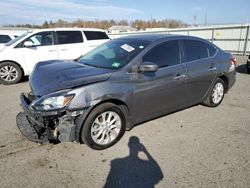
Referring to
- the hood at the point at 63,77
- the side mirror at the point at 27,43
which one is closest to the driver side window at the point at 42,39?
the side mirror at the point at 27,43

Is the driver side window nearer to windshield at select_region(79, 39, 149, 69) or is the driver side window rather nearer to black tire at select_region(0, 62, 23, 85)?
black tire at select_region(0, 62, 23, 85)

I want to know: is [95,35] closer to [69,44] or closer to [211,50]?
[69,44]

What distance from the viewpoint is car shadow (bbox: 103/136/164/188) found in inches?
105

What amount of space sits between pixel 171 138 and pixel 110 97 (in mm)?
1281

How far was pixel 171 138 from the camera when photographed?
3.73m

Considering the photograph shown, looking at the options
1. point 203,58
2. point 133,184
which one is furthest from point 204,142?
point 203,58

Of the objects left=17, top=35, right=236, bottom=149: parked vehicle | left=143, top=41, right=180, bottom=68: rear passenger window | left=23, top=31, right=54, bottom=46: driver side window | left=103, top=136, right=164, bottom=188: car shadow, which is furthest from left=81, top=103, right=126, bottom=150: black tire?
left=23, top=31, right=54, bottom=46: driver side window

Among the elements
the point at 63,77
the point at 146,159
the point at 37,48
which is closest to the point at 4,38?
the point at 37,48

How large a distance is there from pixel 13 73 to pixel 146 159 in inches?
238

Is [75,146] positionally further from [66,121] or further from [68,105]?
[68,105]

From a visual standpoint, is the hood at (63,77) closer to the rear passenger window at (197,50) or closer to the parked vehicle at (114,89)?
the parked vehicle at (114,89)

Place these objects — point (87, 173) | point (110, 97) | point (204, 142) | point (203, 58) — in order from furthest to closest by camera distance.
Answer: point (203, 58), point (204, 142), point (110, 97), point (87, 173)

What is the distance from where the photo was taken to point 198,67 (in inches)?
177

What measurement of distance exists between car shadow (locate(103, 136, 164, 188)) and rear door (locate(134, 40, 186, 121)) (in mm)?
804
